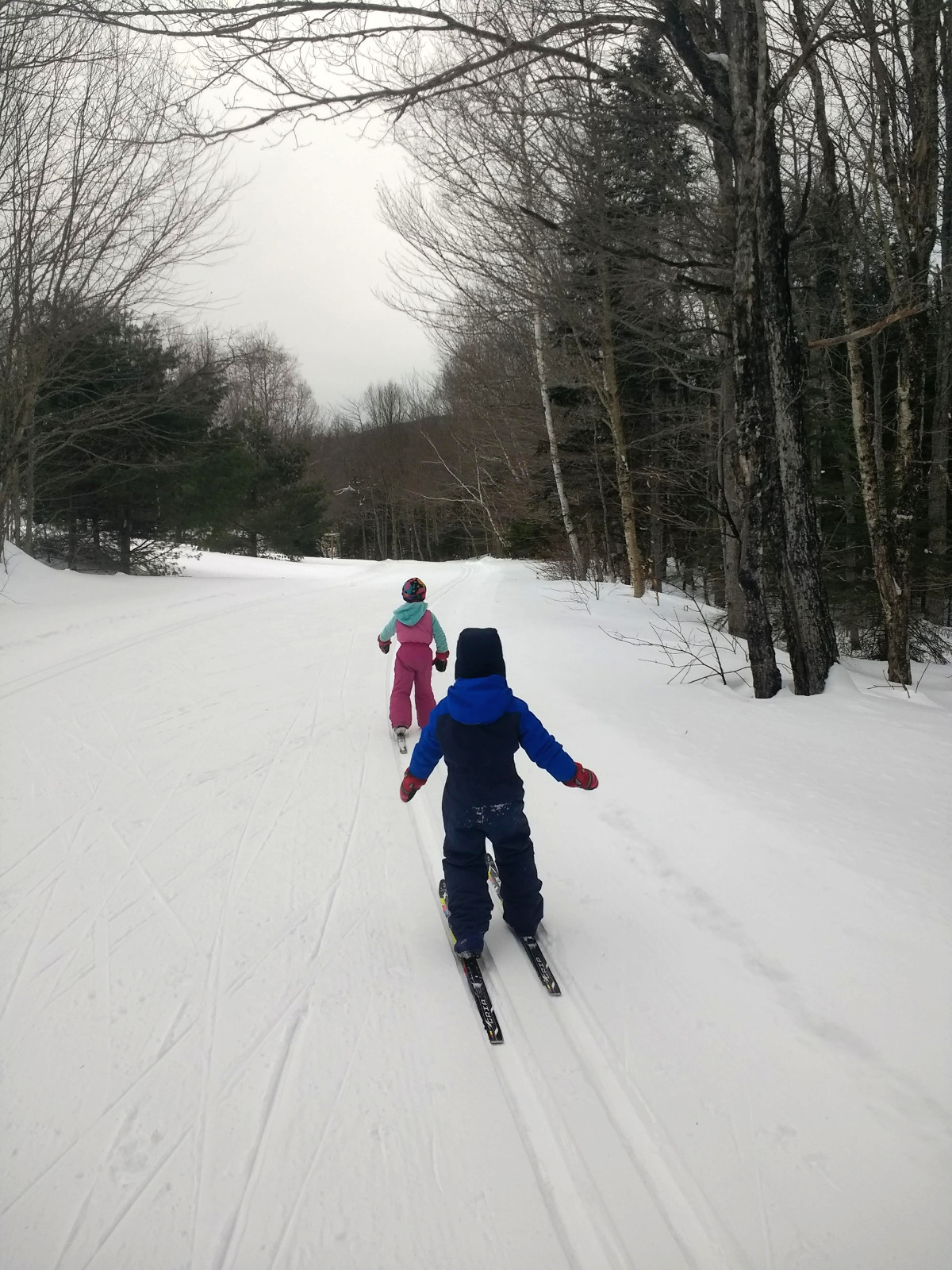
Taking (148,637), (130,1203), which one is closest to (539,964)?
(130,1203)

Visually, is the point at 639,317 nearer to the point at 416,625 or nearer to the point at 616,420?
the point at 616,420

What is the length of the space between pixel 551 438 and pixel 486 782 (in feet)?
51.7

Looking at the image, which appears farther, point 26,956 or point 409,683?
point 409,683

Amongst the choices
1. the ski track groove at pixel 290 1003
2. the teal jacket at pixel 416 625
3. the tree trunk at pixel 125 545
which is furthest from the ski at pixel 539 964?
the tree trunk at pixel 125 545

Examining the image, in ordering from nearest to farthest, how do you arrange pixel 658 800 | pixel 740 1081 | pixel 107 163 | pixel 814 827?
1. pixel 740 1081
2. pixel 814 827
3. pixel 658 800
4. pixel 107 163

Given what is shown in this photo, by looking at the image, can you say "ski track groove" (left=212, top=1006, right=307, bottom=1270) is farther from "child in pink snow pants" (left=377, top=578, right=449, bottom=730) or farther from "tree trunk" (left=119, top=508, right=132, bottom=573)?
→ "tree trunk" (left=119, top=508, right=132, bottom=573)

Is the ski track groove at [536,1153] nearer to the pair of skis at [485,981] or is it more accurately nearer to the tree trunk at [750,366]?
the pair of skis at [485,981]

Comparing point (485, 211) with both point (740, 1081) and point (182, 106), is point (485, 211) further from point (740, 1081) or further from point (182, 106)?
point (740, 1081)

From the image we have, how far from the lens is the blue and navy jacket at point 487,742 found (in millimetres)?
3428

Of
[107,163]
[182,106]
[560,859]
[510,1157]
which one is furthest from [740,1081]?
[107,163]

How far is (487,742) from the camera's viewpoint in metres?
3.44

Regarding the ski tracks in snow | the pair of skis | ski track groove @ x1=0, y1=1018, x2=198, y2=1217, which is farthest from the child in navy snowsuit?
ski track groove @ x1=0, y1=1018, x2=198, y2=1217

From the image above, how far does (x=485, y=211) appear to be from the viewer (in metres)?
12.9

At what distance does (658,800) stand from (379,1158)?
3143 mm
